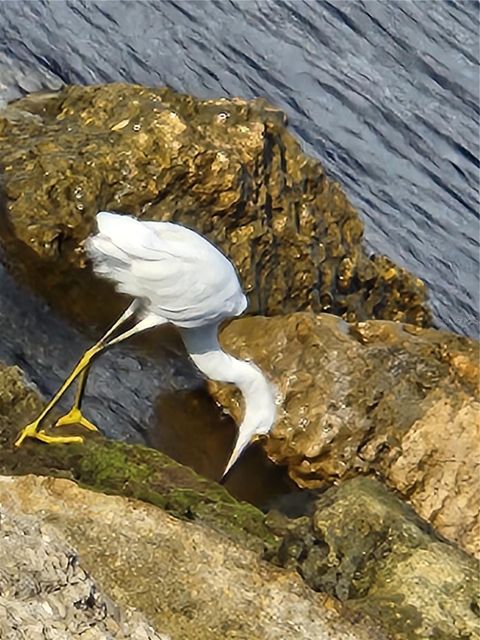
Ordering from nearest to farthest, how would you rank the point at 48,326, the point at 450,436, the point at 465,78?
the point at 450,436 < the point at 48,326 < the point at 465,78

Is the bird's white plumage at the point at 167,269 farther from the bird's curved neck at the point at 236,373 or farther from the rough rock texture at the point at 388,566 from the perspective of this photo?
the rough rock texture at the point at 388,566

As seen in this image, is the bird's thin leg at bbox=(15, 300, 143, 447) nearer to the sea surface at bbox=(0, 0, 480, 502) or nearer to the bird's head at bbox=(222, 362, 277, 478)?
Answer: the bird's head at bbox=(222, 362, 277, 478)

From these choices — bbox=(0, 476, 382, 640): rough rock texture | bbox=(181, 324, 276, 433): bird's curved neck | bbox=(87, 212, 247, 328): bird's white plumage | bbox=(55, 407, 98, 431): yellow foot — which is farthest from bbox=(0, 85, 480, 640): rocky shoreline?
bbox=(87, 212, 247, 328): bird's white plumage

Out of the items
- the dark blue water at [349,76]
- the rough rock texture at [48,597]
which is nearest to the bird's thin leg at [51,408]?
the rough rock texture at [48,597]

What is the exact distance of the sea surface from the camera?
9953mm

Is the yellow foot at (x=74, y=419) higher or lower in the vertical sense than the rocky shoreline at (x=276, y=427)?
lower

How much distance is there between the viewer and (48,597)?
2.79 m

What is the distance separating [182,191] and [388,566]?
343 centimetres

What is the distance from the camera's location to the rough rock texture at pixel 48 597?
2.68 meters

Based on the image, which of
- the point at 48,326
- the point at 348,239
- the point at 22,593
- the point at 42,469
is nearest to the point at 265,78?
the point at 348,239

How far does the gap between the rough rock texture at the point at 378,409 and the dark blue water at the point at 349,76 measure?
94.3 inches

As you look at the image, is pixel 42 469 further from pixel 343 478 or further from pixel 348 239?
pixel 348 239

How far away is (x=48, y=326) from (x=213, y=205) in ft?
4.20

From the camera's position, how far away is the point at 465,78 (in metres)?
12.3
